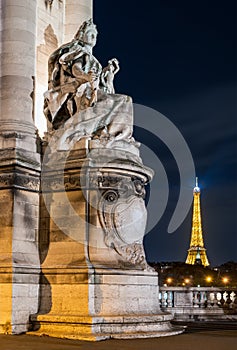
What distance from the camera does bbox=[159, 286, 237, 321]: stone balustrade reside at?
24.0m

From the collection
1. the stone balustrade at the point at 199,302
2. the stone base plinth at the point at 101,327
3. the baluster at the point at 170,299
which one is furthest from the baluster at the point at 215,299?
the stone base plinth at the point at 101,327

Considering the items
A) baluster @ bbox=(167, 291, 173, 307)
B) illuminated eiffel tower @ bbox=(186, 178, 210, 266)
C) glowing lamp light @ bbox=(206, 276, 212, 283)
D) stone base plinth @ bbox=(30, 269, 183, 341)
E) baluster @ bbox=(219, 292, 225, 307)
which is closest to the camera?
stone base plinth @ bbox=(30, 269, 183, 341)

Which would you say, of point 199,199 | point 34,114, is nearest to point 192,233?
point 199,199

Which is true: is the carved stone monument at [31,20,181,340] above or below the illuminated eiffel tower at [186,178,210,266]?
below

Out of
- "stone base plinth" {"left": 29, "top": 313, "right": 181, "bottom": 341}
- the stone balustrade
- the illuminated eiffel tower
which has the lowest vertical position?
"stone base plinth" {"left": 29, "top": 313, "right": 181, "bottom": 341}

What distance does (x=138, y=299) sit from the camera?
17.5m

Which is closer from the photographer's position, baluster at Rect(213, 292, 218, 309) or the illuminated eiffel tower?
baluster at Rect(213, 292, 218, 309)

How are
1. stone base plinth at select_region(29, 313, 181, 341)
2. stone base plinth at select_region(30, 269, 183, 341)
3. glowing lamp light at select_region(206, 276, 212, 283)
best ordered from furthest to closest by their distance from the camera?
1. glowing lamp light at select_region(206, 276, 212, 283)
2. stone base plinth at select_region(30, 269, 183, 341)
3. stone base plinth at select_region(29, 313, 181, 341)

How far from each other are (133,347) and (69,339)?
6.49 ft

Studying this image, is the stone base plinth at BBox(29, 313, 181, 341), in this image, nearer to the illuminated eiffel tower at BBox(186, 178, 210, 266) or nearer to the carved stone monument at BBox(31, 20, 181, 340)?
the carved stone monument at BBox(31, 20, 181, 340)

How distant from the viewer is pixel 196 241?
9044 centimetres

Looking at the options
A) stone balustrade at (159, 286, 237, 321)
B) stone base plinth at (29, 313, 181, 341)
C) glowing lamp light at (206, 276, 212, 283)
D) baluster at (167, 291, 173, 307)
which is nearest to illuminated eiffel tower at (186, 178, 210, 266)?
glowing lamp light at (206, 276, 212, 283)

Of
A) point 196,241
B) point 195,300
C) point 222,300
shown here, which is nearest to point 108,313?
point 195,300

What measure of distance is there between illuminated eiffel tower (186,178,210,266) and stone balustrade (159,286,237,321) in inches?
2259
